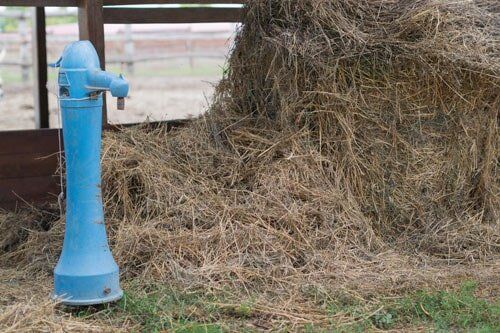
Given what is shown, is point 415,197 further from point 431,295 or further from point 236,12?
point 236,12

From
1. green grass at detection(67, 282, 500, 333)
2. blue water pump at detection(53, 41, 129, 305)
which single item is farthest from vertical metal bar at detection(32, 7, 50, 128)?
green grass at detection(67, 282, 500, 333)

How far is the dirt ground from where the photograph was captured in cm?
1270

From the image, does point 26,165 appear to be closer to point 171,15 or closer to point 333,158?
point 171,15

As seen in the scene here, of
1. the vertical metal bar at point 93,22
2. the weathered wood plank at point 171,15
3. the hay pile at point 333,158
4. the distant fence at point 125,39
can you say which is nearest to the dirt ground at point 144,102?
the distant fence at point 125,39

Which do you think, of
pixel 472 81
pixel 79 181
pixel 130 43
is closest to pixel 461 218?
pixel 472 81

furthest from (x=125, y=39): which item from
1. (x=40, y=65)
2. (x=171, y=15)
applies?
(x=171, y=15)

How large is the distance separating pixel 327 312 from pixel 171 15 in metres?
3.97

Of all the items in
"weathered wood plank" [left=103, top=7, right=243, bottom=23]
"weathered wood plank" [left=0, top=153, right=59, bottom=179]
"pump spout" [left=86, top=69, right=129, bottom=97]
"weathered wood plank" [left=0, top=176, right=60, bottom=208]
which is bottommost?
"weathered wood plank" [left=0, top=176, right=60, bottom=208]

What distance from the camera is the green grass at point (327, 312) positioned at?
4266mm

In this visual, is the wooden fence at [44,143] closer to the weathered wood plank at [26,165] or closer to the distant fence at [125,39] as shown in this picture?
the weathered wood plank at [26,165]

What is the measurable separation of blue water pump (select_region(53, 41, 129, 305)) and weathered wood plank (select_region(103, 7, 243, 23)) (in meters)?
2.67

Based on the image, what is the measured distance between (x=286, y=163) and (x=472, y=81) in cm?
157

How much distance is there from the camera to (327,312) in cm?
448

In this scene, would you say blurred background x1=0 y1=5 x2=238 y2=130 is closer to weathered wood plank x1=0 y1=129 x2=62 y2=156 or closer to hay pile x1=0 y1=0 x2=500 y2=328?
weathered wood plank x1=0 y1=129 x2=62 y2=156
